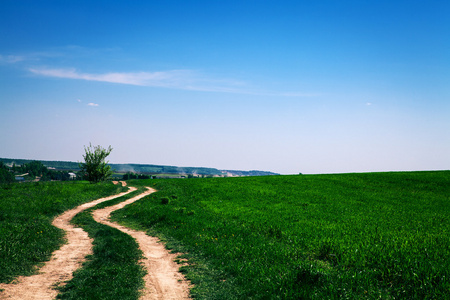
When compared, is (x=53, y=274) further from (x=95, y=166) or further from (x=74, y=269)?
(x=95, y=166)

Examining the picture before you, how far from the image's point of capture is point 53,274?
10.2 metres

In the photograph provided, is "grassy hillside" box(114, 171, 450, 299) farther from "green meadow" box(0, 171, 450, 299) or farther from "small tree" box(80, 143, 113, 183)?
"small tree" box(80, 143, 113, 183)

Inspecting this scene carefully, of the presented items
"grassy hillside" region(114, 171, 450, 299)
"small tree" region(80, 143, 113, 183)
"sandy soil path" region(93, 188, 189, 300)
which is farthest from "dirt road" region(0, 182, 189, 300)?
"small tree" region(80, 143, 113, 183)

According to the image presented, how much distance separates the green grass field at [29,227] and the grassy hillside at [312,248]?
5.88 meters

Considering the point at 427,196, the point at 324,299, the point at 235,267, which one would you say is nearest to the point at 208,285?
the point at 235,267

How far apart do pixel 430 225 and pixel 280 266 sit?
48.1 feet

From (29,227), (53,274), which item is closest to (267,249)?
(53,274)

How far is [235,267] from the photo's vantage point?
10.6 m

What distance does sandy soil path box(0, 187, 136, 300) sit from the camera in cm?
840

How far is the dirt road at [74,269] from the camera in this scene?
8.60 m

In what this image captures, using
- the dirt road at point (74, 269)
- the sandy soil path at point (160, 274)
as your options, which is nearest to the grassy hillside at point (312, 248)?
the sandy soil path at point (160, 274)

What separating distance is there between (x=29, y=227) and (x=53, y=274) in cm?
723

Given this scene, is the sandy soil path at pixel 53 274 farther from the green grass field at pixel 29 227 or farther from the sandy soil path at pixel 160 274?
the sandy soil path at pixel 160 274

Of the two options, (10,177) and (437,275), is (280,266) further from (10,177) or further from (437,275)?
(10,177)
